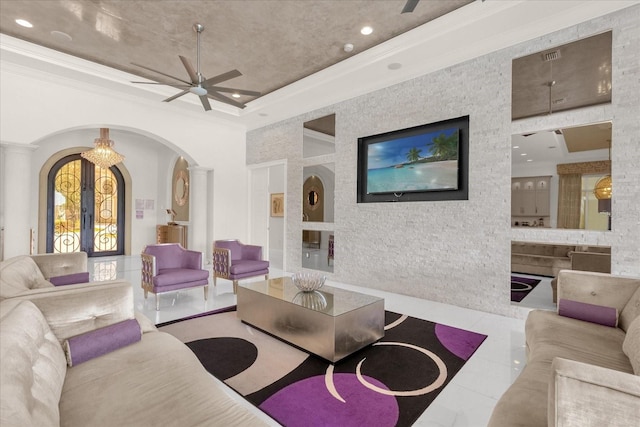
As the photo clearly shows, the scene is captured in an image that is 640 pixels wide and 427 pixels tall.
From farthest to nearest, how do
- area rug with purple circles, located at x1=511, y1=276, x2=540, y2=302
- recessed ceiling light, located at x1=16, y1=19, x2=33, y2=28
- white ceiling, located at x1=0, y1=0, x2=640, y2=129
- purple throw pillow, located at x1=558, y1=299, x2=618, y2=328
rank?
recessed ceiling light, located at x1=16, y1=19, x2=33, y2=28 < area rug with purple circles, located at x1=511, y1=276, x2=540, y2=302 < white ceiling, located at x1=0, y1=0, x2=640, y2=129 < purple throw pillow, located at x1=558, y1=299, x2=618, y2=328

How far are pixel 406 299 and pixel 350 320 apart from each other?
86.9 inches

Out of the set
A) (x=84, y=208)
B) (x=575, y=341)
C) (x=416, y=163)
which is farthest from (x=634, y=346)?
(x=84, y=208)

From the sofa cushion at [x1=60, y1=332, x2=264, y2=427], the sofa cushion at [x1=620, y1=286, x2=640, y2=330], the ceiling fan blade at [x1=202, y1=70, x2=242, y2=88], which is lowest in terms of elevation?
the sofa cushion at [x1=60, y1=332, x2=264, y2=427]

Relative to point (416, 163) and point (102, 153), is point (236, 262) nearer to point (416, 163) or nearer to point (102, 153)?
point (416, 163)

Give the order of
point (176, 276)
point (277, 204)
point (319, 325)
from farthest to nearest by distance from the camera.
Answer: point (277, 204)
point (176, 276)
point (319, 325)

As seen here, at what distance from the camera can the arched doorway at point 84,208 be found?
26.0 ft

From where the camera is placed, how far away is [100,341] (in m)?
1.82

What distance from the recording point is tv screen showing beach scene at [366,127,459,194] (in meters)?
4.45

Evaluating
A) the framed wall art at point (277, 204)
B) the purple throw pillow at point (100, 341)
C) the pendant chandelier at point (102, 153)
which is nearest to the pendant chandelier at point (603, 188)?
the purple throw pillow at point (100, 341)

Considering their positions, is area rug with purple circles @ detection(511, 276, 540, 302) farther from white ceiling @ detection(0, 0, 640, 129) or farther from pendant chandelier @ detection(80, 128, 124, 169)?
pendant chandelier @ detection(80, 128, 124, 169)

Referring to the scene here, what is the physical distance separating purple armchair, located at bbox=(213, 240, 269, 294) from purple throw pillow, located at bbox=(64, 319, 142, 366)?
2.64 m

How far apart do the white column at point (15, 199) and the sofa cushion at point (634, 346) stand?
708cm

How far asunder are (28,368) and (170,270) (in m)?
3.42

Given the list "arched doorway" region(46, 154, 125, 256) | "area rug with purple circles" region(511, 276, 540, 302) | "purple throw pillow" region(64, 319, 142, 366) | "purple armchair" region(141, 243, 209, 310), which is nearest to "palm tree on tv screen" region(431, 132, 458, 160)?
"area rug with purple circles" region(511, 276, 540, 302)
